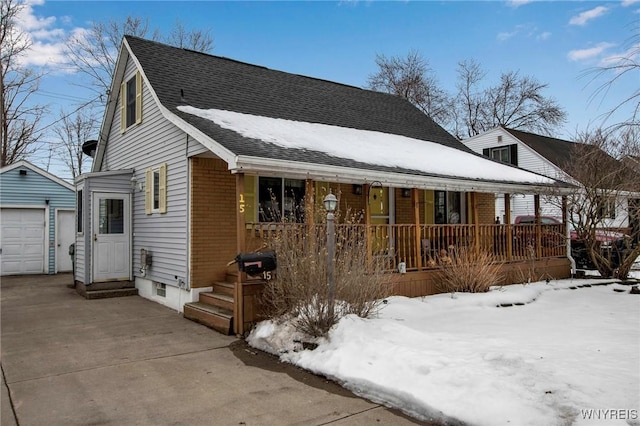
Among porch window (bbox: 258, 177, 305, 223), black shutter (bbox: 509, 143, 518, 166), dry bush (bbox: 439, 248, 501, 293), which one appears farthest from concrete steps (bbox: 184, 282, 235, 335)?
black shutter (bbox: 509, 143, 518, 166)

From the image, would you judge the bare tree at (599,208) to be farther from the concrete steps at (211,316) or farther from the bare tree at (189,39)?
the bare tree at (189,39)

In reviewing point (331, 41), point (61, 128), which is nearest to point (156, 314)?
point (331, 41)

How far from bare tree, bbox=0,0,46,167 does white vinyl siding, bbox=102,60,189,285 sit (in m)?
12.0

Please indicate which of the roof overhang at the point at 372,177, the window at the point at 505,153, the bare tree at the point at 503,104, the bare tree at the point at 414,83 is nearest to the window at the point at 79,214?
the roof overhang at the point at 372,177

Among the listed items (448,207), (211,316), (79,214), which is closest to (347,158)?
(211,316)

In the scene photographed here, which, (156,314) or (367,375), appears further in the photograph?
(156,314)

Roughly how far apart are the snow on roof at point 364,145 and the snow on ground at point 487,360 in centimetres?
313

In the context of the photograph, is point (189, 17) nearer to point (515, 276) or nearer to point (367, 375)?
point (515, 276)

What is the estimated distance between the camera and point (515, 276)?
35.8 ft

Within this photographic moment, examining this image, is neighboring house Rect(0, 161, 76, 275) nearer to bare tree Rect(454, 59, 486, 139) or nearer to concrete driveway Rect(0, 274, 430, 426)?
concrete driveway Rect(0, 274, 430, 426)

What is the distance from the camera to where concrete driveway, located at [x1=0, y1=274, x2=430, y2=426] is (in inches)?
159

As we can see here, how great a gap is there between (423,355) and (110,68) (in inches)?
950

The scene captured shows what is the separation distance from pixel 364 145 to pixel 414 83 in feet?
81.7

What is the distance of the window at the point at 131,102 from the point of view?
1109cm
